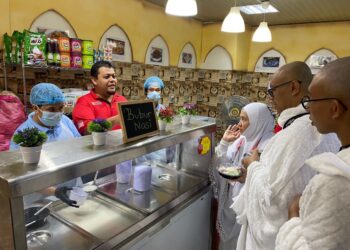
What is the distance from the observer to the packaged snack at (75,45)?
115 inches

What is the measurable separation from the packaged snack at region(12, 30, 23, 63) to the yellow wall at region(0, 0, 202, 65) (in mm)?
307

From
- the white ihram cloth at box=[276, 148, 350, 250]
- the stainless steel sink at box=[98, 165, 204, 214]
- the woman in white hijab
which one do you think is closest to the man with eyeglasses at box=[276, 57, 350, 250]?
the white ihram cloth at box=[276, 148, 350, 250]

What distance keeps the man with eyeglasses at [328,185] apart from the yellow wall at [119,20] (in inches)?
125

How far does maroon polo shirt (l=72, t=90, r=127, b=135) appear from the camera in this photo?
2.51 meters

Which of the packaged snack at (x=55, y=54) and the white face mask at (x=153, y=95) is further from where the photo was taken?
the white face mask at (x=153, y=95)

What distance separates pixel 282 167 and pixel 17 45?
2689 millimetres

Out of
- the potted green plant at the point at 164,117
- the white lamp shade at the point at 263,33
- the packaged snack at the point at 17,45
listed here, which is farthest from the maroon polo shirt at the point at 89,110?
the white lamp shade at the point at 263,33

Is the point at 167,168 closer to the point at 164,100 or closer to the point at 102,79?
the point at 102,79

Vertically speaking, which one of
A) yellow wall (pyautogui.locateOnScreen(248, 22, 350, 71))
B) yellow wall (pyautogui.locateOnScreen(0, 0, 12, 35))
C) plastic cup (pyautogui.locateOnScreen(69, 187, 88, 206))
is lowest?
plastic cup (pyautogui.locateOnScreen(69, 187, 88, 206))

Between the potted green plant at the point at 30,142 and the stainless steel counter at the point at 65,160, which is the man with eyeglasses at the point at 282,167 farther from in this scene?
the potted green plant at the point at 30,142

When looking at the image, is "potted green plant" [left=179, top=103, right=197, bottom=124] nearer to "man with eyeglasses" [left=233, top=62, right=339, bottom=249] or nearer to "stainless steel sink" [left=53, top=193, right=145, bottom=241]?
"man with eyeglasses" [left=233, top=62, right=339, bottom=249]

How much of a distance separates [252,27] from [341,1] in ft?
7.34

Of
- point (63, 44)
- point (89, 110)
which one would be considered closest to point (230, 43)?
point (63, 44)

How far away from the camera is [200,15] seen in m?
5.30
